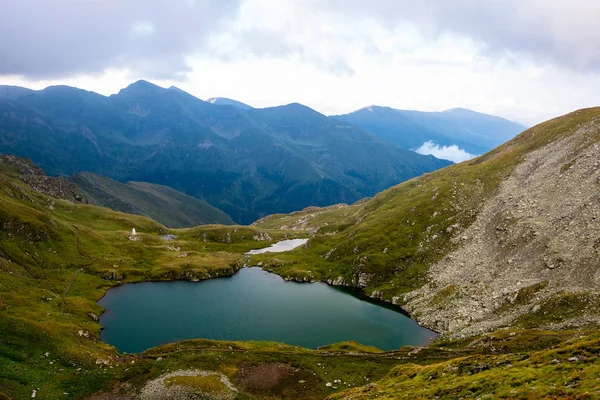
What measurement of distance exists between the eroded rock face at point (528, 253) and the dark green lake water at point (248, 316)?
12308 millimetres

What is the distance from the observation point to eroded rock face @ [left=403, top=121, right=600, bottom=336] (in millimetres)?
86625

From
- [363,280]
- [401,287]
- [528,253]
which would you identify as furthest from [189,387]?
[528,253]

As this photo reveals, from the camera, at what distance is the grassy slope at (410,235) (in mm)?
132375

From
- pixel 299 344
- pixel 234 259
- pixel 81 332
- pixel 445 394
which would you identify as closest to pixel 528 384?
pixel 445 394

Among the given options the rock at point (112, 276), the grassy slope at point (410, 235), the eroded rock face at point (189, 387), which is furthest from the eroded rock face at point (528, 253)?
the rock at point (112, 276)

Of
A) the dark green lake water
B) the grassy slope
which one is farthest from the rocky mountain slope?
the dark green lake water

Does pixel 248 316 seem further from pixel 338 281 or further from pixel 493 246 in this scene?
pixel 493 246

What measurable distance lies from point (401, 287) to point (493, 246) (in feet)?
102

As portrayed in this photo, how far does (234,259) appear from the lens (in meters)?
171

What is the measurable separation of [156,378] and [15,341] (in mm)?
26364

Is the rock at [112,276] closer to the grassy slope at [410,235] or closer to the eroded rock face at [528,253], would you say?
the grassy slope at [410,235]

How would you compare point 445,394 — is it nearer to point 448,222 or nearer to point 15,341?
point 15,341

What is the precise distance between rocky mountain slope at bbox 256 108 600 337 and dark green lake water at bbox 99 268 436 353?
973 cm

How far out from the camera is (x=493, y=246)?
115 meters
